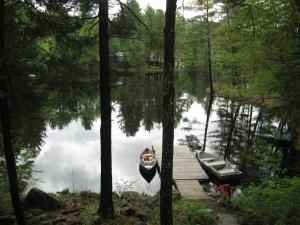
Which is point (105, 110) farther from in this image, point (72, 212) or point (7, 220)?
point (7, 220)

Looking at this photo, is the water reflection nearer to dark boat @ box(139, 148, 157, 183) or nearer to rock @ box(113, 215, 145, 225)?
dark boat @ box(139, 148, 157, 183)

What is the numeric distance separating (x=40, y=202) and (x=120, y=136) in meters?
19.1

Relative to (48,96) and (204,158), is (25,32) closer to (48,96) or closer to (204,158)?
(48,96)

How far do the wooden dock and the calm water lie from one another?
5.11ft

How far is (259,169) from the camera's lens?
2022 centimetres

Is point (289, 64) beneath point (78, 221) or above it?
above

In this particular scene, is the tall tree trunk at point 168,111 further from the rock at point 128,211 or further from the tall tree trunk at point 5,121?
the tall tree trunk at point 5,121

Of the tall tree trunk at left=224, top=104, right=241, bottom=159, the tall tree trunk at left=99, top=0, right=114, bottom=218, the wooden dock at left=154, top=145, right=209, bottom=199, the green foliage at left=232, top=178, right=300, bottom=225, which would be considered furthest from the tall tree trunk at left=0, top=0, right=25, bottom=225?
the tall tree trunk at left=224, top=104, right=241, bottom=159

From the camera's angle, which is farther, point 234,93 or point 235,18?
point 234,93

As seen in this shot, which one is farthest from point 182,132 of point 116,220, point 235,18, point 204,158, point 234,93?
point 116,220

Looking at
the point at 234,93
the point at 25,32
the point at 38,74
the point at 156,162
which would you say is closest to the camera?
the point at 25,32

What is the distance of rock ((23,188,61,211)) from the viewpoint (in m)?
11.6

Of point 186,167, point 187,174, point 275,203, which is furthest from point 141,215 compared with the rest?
point 186,167

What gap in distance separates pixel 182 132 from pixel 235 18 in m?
19.3
